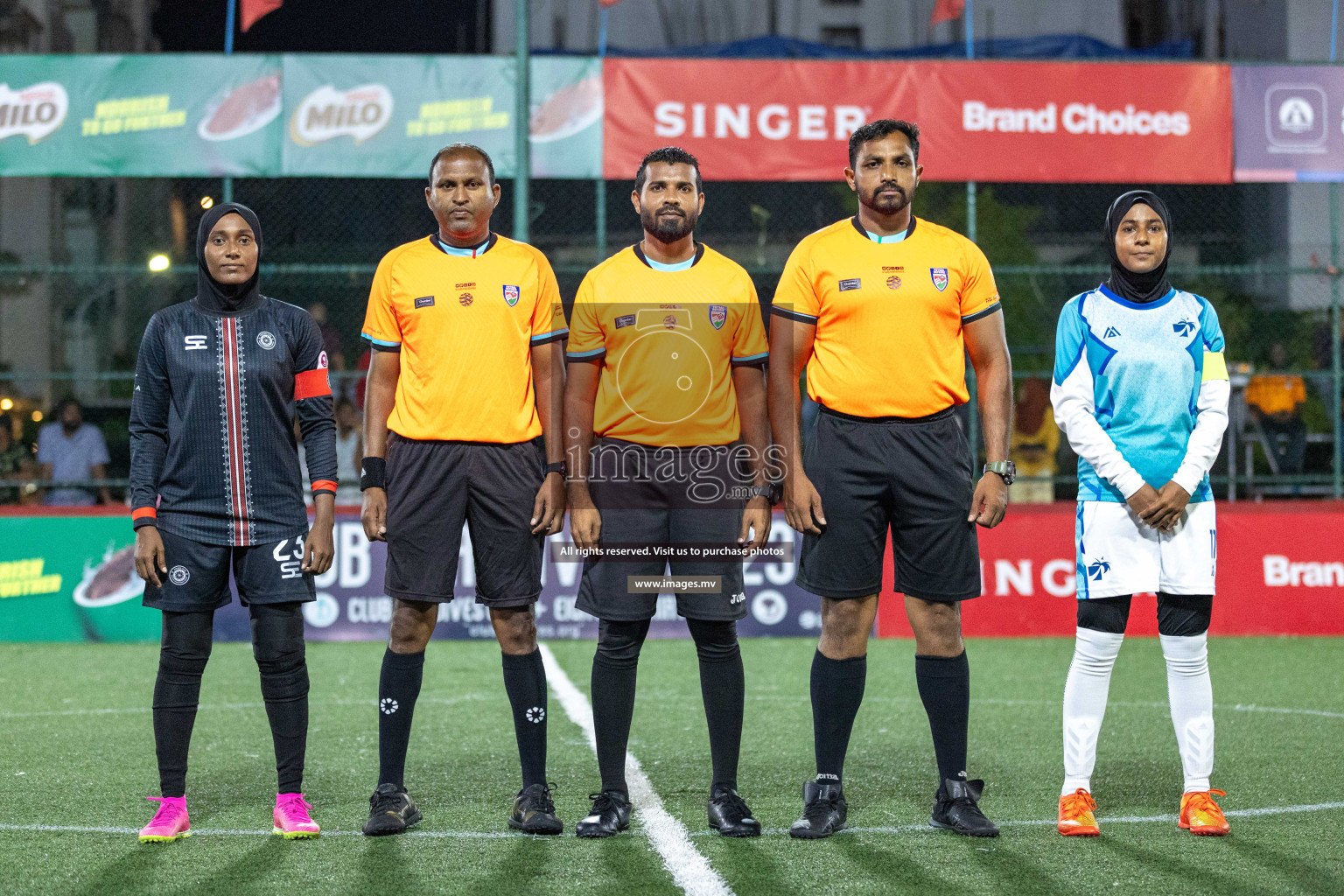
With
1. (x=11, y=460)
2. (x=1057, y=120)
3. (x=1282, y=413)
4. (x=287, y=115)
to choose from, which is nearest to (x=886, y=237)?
(x=1057, y=120)

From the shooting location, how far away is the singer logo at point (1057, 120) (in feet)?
40.5

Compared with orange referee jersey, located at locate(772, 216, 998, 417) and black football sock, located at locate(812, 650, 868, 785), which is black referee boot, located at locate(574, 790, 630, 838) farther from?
orange referee jersey, located at locate(772, 216, 998, 417)

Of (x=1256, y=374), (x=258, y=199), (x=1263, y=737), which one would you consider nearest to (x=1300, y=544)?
(x=1256, y=374)

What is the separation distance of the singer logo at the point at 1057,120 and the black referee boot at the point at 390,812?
9.63 m

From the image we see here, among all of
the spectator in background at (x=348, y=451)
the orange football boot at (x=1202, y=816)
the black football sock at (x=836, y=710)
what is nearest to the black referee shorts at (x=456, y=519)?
the black football sock at (x=836, y=710)

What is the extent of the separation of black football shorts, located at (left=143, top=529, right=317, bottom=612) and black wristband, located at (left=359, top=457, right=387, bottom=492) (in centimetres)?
31

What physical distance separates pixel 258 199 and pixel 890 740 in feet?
41.4

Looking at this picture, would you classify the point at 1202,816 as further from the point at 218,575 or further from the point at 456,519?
the point at 218,575

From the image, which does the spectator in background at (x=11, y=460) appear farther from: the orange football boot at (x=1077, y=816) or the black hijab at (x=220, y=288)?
the orange football boot at (x=1077, y=816)

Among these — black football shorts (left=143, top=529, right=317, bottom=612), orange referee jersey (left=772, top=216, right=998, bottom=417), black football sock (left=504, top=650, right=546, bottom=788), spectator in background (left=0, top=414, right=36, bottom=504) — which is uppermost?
orange referee jersey (left=772, top=216, right=998, bottom=417)

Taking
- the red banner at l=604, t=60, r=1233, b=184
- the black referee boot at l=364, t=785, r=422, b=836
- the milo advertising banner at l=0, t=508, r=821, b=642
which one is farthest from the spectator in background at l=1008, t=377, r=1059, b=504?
the black referee boot at l=364, t=785, r=422, b=836

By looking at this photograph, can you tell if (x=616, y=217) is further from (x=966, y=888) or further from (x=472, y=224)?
(x=966, y=888)

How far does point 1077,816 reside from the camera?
4.27m

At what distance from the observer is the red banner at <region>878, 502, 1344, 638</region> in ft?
32.3
